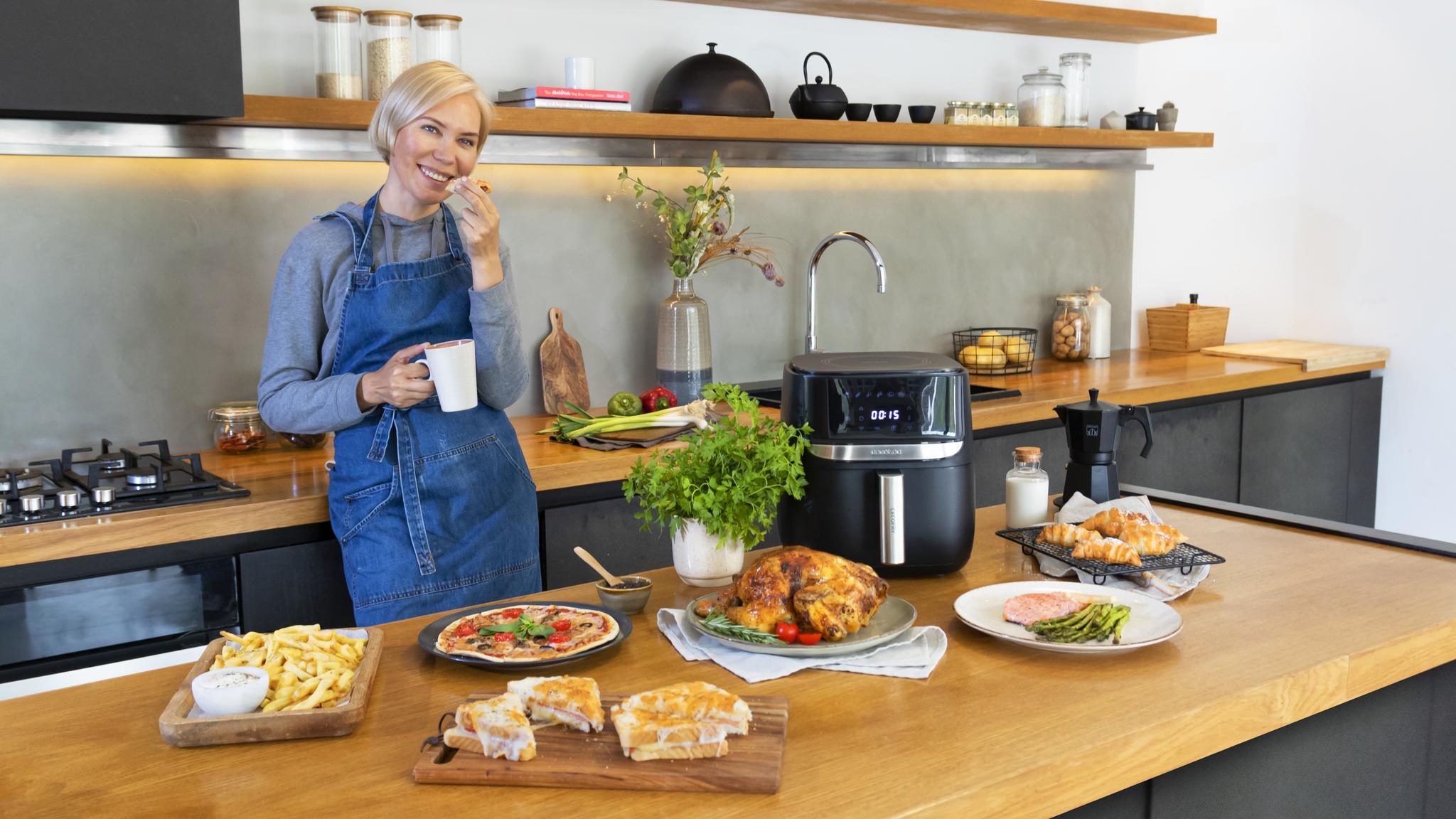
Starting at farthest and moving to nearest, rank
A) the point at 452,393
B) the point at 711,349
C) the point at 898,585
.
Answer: the point at 711,349
the point at 452,393
the point at 898,585

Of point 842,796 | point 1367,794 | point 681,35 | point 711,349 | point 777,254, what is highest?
point 681,35

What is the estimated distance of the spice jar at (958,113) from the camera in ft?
12.9

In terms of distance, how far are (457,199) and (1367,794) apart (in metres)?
2.46

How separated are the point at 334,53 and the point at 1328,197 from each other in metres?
3.66

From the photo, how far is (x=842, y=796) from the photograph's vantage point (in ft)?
3.70

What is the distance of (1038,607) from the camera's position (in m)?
1.59

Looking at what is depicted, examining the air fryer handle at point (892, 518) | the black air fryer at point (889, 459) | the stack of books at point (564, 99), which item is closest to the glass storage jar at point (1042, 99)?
the stack of books at point (564, 99)

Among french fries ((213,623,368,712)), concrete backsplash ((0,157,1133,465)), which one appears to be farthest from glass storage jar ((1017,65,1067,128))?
french fries ((213,623,368,712))

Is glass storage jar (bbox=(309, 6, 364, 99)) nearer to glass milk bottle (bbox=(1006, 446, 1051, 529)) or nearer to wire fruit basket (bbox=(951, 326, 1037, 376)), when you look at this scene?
glass milk bottle (bbox=(1006, 446, 1051, 529))

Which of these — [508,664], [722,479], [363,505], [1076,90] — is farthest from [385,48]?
[1076,90]

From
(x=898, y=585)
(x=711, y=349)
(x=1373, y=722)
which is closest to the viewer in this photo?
(x=1373, y=722)

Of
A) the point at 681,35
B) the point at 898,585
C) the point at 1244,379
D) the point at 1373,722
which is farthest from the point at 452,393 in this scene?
the point at 1244,379

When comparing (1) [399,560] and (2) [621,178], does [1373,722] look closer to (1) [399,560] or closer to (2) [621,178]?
(1) [399,560]

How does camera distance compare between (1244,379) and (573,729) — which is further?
(1244,379)
